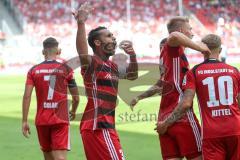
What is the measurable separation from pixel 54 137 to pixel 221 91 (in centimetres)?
263

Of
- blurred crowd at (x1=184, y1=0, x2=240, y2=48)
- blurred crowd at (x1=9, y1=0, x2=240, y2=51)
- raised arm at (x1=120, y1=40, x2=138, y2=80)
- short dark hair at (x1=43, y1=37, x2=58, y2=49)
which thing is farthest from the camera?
blurred crowd at (x1=184, y1=0, x2=240, y2=48)

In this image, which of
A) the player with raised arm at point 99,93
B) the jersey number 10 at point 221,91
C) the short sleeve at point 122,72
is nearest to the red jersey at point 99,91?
the player with raised arm at point 99,93

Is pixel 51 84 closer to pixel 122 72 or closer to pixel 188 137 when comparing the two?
pixel 122 72

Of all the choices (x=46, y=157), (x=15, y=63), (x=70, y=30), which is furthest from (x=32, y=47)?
(x=46, y=157)

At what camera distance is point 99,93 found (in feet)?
21.2

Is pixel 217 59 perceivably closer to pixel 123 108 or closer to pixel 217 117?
pixel 217 117

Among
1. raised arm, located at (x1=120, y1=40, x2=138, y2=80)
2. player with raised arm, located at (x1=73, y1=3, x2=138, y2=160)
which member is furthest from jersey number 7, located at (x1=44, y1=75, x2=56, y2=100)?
player with raised arm, located at (x1=73, y1=3, x2=138, y2=160)

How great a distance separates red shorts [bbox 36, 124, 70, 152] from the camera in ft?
26.9

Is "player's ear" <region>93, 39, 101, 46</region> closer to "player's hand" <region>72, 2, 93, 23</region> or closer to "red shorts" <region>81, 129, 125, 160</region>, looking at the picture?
"player's hand" <region>72, 2, 93, 23</region>

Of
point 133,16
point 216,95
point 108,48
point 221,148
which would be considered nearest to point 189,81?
point 216,95

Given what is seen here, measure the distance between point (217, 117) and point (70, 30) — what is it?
125 ft

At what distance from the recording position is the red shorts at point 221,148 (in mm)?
6539

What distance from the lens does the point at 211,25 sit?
48.2 metres

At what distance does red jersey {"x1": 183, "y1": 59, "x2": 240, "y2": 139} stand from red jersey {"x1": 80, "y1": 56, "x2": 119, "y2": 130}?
81cm
